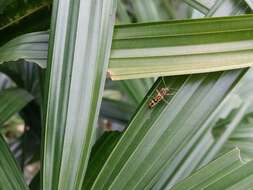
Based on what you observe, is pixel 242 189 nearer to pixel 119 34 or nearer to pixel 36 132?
pixel 119 34

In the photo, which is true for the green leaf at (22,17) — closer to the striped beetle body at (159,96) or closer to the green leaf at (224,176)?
the striped beetle body at (159,96)

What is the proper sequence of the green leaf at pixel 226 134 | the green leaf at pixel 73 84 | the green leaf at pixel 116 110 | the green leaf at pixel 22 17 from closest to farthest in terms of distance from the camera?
the green leaf at pixel 73 84, the green leaf at pixel 22 17, the green leaf at pixel 226 134, the green leaf at pixel 116 110

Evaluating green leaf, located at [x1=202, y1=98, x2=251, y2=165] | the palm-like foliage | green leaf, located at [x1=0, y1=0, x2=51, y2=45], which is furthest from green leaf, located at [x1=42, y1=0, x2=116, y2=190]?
green leaf, located at [x1=202, y1=98, x2=251, y2=165]

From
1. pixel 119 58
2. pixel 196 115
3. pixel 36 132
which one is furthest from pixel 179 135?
pixel 36 132

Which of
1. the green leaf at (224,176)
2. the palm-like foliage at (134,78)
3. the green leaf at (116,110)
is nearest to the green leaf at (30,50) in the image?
the palm-like foliage at (134,78)

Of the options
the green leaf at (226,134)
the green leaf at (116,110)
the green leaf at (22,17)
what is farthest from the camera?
the green leaf at (116,110)

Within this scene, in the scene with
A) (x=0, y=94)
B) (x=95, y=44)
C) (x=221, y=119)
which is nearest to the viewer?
(x=95, y=44)

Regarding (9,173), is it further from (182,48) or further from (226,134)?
(226,134)
